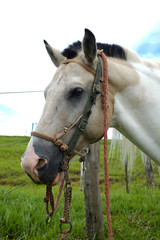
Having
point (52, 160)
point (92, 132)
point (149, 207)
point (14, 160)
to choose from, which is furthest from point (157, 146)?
point (14, 160)

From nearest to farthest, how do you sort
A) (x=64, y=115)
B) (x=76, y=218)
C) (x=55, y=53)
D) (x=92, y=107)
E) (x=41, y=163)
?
(x=41, y=163), (x=64, y=115), (x=92, y=107), (x=55, y=53), (x=76, y=218)

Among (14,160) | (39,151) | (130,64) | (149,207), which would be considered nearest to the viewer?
(39,151)

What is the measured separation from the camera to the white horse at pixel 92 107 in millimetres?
1601

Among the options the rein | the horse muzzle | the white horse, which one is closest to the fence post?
the white horse

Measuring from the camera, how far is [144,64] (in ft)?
7.37

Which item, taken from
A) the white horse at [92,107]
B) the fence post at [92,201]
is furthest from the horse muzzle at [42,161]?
the fence post at [92,201]

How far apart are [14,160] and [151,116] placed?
1204 cm

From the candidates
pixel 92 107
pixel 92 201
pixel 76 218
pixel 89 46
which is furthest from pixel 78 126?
pixel 76 218

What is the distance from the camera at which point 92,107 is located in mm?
1799

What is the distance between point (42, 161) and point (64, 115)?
1.36 feet

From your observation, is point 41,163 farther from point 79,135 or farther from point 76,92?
point 76,92

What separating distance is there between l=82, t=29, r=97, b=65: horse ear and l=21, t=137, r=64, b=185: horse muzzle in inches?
33.8

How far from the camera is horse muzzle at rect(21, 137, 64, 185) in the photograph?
4.96ft

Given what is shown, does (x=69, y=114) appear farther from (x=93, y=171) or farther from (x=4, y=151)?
(x=4, y=151)
